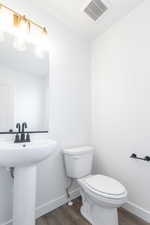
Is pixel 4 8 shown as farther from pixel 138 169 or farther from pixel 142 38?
pixel 138 169

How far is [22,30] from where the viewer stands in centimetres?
135

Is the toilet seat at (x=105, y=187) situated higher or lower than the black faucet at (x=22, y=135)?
lower

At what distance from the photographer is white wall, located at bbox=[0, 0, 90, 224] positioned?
1406 mm

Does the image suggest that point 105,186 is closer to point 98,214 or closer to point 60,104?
point 98,214

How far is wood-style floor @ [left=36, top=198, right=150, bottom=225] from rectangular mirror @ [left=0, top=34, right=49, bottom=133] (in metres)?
0.95

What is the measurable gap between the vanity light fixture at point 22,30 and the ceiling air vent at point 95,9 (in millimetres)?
588

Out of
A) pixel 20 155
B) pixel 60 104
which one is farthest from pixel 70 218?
pixel 60 104

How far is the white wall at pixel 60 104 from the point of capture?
1.41 m

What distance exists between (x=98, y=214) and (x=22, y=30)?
79.8 inches

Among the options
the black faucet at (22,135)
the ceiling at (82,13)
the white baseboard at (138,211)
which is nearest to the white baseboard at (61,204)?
the white baseboard at (138,211)

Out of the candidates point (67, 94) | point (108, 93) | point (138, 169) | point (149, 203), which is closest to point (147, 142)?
point (138, 169)

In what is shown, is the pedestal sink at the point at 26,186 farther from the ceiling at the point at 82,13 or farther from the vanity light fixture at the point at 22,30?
the ceiling at the point at 82,13

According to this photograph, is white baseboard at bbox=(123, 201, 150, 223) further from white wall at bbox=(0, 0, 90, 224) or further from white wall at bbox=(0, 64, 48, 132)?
white wall at bbox=(0, 64, 48, 132)

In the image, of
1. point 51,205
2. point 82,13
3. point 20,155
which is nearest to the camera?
point 20,155
